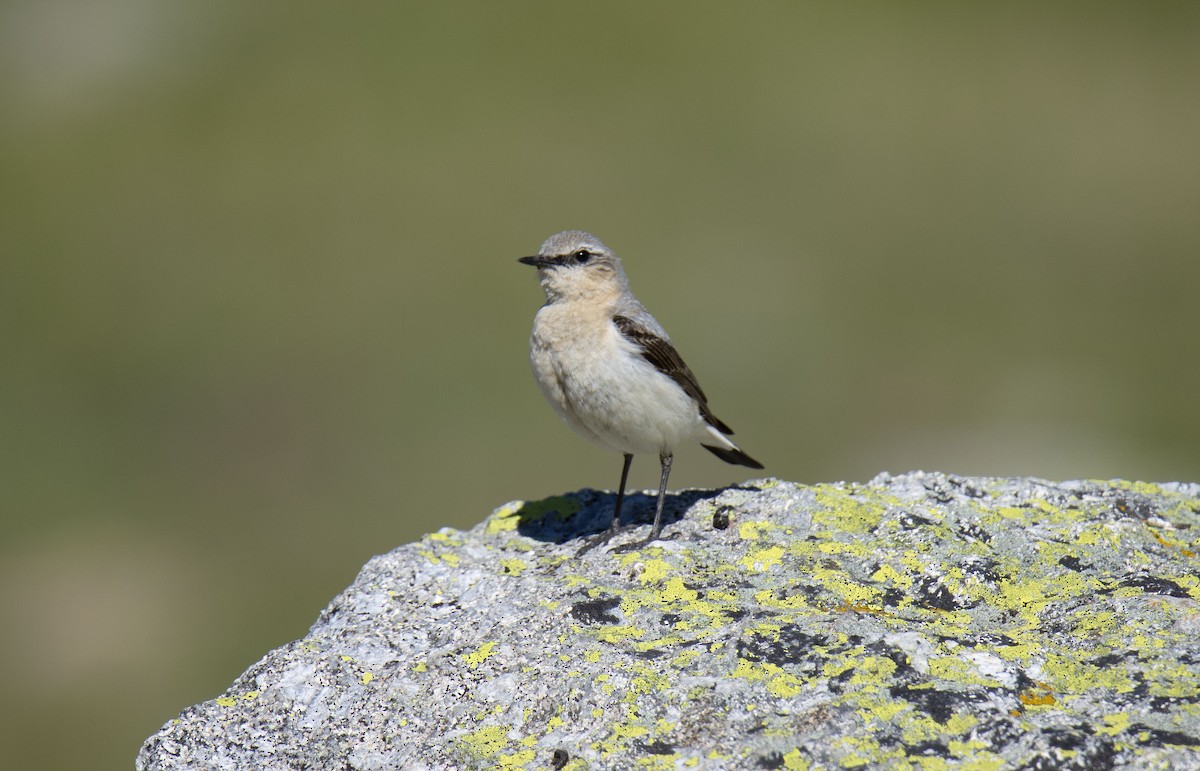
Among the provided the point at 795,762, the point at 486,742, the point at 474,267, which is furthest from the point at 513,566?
the point at 474,267

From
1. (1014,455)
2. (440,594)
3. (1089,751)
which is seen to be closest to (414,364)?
(1014,455)

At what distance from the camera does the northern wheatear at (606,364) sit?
7.21 metres

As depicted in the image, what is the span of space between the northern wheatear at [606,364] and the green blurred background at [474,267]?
8.80m

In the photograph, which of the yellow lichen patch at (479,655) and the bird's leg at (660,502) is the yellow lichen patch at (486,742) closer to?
the yellow lichen patch at (479,655)

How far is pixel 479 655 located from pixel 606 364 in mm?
2635

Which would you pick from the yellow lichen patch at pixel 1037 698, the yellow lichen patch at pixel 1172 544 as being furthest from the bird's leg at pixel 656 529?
the yellow lichen patch at pixel 1172 544

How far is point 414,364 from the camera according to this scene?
2244cm

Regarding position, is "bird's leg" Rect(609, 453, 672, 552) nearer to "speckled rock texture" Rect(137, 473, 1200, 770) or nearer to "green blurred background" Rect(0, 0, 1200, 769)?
"speckled rock texture" Rect(137, 473, 1200, 770)

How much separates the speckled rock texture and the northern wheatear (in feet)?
3.25

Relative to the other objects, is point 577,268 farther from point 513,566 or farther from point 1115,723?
point 1115,723

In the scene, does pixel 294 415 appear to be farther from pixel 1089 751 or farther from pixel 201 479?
pixel 1089 751

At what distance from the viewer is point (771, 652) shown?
4656 millimetres

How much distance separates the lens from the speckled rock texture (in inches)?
162

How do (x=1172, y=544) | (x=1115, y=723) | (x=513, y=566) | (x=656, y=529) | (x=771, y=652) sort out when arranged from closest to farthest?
(x=1115, y=723) < (x=771, y=652) < (x=1172, y=544) < (x=513, y=566) < (x=656, y=529)
